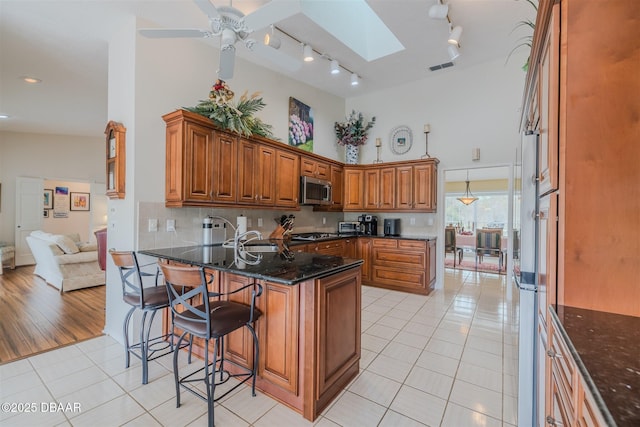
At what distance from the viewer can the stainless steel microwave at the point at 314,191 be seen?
428cm

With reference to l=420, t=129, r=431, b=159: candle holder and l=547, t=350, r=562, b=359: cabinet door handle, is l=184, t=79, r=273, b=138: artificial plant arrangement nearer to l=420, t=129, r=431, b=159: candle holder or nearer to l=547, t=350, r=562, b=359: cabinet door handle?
l=547, t=350, r=562, b=359: cabinet door handle

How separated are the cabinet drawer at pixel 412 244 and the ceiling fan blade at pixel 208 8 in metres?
3.84

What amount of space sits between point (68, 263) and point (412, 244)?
5.49m

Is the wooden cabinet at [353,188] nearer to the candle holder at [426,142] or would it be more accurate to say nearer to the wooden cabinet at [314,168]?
the wooden cabinet at [314,168]

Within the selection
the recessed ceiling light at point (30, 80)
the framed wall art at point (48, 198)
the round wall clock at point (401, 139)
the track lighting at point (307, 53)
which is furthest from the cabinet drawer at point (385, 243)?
the framed wall art at point (48, 198)

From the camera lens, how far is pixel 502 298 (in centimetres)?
433

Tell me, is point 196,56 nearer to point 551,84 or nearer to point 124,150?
point 124,150

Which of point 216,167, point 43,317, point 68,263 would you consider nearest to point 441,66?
point 216,167

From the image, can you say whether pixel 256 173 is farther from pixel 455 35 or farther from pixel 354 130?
pixel 455 35

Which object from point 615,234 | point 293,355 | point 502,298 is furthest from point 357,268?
point 502,298

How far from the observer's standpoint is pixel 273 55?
233cm

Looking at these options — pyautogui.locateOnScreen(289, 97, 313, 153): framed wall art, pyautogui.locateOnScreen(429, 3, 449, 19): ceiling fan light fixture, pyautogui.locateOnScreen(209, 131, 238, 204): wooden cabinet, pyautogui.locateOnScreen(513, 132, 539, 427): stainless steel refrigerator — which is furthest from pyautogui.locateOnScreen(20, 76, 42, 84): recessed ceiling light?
pyautogui.locateOnScreen(513, 132, 539, 427): stainless steel refrigerator

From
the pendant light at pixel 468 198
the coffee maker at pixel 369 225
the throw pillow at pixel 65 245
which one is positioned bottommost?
the throw pillow at pixel 65 245

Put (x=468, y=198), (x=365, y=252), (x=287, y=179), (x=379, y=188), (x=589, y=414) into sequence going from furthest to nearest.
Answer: (x=468, y=198) < (x=379, y=188) < (x=365, y=252) < (x=287, y=179) < (x=589, y=414)
